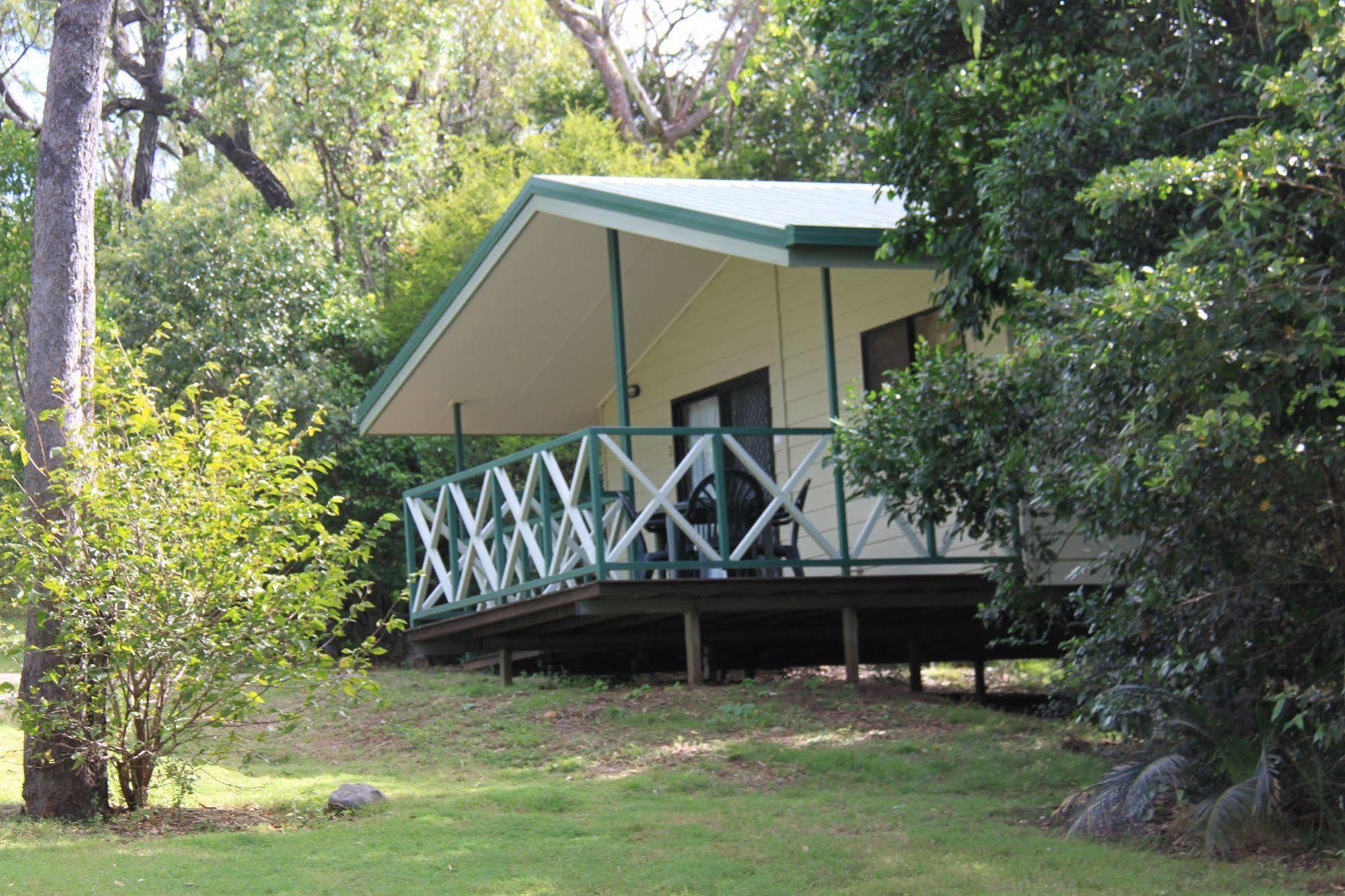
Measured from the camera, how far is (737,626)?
1321 centimetres

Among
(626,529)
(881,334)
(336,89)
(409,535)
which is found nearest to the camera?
(626,529)

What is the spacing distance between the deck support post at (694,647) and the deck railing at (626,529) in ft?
1.45

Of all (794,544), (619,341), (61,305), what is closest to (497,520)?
(619,341)

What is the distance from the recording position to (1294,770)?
290 inches

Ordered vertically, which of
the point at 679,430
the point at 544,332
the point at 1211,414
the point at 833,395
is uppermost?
the point at 544,332

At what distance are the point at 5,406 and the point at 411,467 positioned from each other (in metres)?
8.48

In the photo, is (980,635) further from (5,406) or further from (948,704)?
(5,406)

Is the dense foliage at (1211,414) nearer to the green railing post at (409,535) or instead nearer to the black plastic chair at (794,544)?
the black plastic chair at (794,544)

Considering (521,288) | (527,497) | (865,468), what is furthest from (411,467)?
(865,468)

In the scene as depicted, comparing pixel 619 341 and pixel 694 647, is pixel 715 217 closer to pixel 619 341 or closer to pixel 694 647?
pixel 619 341

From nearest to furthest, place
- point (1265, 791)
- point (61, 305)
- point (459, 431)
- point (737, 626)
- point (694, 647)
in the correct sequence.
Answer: point (1265, 791) → point (61, 305) → point (694, 647) → point (737, 626) → point (459, 431)

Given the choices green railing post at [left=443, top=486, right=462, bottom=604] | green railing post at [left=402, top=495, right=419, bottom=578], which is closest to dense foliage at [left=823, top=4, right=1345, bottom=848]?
green railing post at [left=443, top=486, right=462, bottom=604]

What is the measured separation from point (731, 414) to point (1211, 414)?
9520 millimetres

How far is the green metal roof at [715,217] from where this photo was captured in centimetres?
1137
